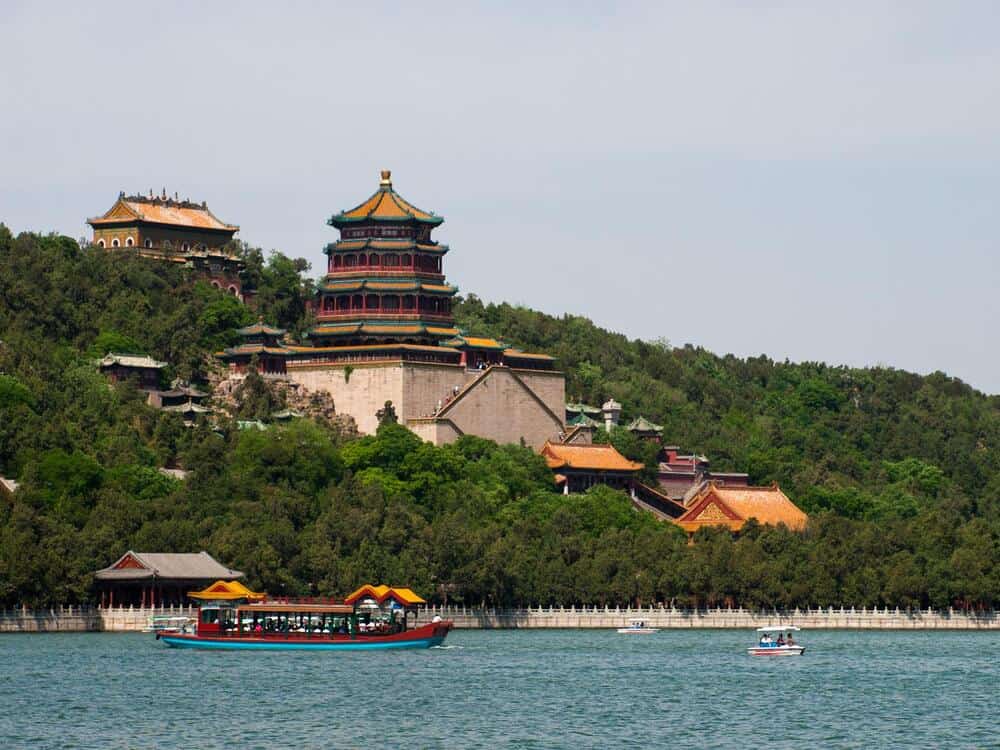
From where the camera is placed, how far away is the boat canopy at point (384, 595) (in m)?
105

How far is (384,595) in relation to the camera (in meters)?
105

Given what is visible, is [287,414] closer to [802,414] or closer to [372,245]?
[372,245]

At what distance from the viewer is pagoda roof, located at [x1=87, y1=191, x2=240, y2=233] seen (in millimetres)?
156250

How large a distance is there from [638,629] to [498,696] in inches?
1382

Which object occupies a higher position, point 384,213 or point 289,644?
point 384,213

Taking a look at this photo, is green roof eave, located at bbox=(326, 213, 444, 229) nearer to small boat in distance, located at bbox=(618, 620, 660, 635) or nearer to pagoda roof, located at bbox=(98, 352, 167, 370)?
pagoda roof, located at bbox=(98, 352, 167, 370)

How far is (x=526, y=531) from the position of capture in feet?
389

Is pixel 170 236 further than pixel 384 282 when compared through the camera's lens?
Yes

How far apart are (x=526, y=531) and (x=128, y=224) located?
46.5m

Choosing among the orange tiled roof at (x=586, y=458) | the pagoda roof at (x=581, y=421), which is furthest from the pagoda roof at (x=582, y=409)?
the orange tiled roof at (x=586, y=458)

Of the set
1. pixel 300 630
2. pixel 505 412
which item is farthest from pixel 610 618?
pixel 505 412

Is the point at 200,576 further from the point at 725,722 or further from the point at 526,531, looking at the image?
the point at 725,722

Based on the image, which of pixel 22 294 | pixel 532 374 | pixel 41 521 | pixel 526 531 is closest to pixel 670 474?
A: pixel 532 374

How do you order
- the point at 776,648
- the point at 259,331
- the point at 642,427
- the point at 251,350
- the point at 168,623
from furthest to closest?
the point at 642,427 < the point at 259,331 < the point at 251,350 < the point at 168,623 < the point at 776,648
